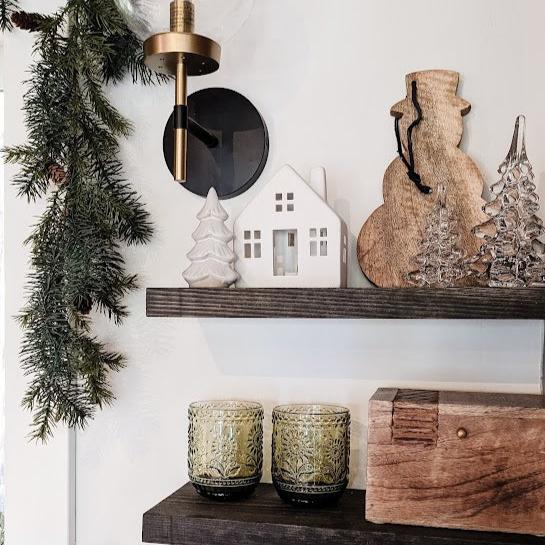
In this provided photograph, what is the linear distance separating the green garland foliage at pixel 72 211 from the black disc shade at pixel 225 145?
0.36 ft

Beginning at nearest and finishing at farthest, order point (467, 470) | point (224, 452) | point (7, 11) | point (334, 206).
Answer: point (467, 470)
point (224, 452)
point (334, 206)
point (7, 11)

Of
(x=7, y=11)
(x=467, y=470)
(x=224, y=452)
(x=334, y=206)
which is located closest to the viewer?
(x=467, y=470)

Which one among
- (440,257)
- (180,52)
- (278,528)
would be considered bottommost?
(278,528)

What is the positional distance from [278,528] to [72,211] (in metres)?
0.56

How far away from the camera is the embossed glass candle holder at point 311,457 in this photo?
3.41 ft

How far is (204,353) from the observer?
1.21 meters

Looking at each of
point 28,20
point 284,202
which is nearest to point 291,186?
point 284,202

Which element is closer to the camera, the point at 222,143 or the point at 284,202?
the point at 284,202

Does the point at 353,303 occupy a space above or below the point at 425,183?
below

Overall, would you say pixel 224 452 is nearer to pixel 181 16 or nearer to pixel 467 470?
pixel 467 470

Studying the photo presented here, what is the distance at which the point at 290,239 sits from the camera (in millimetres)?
1085

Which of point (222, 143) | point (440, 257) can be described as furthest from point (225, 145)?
point (440, 257)

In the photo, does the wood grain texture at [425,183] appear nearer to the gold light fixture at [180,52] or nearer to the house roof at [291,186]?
the house roof at [291,186]

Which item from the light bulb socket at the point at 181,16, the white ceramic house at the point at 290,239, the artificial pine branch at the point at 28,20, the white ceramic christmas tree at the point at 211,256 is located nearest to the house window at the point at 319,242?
the white ceramic house at the point at 290,239
